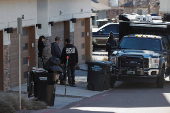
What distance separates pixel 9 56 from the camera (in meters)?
15.9

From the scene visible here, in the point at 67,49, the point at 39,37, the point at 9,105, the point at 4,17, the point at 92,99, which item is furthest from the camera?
the point at 39,37

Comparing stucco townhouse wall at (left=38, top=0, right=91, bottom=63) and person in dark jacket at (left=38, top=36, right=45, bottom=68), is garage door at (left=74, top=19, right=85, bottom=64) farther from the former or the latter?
person in dark jacket at (left=38, top=36, right=45, bottom=68)

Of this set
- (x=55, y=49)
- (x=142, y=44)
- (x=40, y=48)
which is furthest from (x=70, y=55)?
(x=142, y=44)

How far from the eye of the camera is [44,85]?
40.7 ft

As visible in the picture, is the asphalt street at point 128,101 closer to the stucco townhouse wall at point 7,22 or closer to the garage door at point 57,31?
the stucco townhouse wall at point 7,22

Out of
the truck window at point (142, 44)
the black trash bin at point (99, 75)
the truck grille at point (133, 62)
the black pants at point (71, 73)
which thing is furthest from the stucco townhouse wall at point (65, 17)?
the truck grille at point (133, 62)

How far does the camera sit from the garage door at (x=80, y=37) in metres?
23.6

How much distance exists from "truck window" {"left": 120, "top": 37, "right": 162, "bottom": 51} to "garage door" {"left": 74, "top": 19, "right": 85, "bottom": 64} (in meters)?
5.89

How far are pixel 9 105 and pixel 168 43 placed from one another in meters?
9.83

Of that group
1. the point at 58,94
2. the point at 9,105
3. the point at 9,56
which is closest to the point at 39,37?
the point at 9,56

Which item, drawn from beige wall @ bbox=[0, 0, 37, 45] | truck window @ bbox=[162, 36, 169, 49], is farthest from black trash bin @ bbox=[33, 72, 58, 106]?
truck window @ bbox=[162, 36, 169, 49]

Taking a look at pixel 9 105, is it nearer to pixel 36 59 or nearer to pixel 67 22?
pixel 36 59

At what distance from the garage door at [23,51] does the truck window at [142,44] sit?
379 centimetres

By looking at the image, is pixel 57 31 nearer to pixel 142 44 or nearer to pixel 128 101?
pixel 142 44
